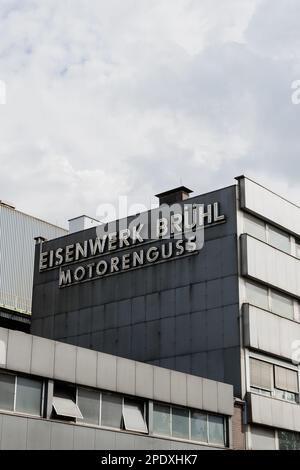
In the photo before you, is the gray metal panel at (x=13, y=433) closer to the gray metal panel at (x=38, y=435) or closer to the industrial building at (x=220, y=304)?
the gray metal panel at (x=38, y=435)

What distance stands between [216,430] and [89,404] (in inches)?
318

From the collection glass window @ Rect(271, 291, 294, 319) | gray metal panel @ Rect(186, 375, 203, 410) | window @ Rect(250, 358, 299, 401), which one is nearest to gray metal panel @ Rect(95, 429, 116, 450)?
gray metal panel @ Rect(186, 375, 203, 410)

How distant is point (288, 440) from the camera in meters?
41.8

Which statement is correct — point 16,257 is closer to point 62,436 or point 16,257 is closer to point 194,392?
point 194,392

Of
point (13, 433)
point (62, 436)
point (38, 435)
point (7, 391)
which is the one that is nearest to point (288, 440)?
point (62, 436)

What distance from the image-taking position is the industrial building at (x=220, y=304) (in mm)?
41031

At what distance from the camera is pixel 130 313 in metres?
45.8

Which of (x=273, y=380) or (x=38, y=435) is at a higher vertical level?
(x=273, y=380)

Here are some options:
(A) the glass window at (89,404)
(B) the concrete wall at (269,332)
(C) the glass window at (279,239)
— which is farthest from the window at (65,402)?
(C) the glass window at (279,239)

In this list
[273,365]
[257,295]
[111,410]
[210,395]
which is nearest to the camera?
[111,410]

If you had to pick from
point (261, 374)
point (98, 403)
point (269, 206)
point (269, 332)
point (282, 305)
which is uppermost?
point (269, 206)

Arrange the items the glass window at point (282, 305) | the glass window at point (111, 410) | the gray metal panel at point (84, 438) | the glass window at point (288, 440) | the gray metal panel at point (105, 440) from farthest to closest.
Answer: the glass window at point (282, 305) → the glass window at point (288, 440) → the glass window at point (111, 410) → the gray metal panel at point (105, 440) → the gray metal panel at point (84, 438)

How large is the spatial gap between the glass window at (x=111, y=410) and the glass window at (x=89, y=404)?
0.35m

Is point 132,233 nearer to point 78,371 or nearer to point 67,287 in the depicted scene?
point 67,287
